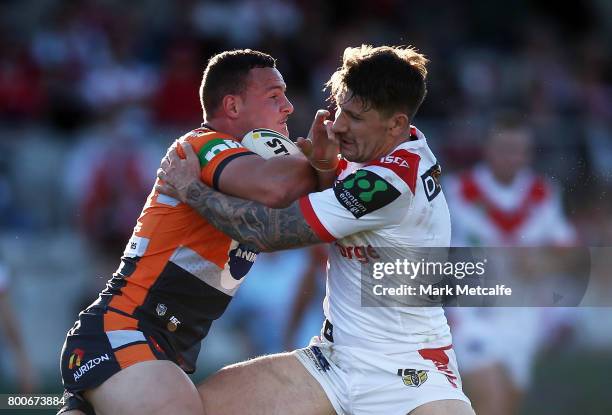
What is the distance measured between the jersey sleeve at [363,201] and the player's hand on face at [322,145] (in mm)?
211

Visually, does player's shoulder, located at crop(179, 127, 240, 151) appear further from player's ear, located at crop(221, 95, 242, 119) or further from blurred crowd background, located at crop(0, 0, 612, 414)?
blurred crowd background, located at crop(0, 0, 612, 414)

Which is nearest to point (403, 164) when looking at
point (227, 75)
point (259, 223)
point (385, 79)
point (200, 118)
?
point (385, 79)

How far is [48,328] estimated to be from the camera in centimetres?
1046

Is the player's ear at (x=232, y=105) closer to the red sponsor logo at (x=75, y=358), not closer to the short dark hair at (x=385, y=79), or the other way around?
the short dark hair at (x=385, y=79)

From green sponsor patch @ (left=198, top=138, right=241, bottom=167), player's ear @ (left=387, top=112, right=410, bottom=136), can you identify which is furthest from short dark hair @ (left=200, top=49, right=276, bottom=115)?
player's ear @ (left=387, top=112, right=410, bottom=136)

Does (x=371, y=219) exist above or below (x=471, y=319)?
above

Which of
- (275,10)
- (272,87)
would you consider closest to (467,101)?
(275,10)

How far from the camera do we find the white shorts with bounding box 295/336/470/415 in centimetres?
467

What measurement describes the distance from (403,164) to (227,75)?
3.54ft

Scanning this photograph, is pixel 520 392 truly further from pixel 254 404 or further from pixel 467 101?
pixel 467 101

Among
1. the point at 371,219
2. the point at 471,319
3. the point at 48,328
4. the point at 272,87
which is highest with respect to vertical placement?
the point at 272,87

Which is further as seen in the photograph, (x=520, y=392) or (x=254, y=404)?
(x=520, y=392)

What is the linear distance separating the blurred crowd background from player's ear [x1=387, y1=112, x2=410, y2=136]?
375 centimetres

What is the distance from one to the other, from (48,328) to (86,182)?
61.6 inches
